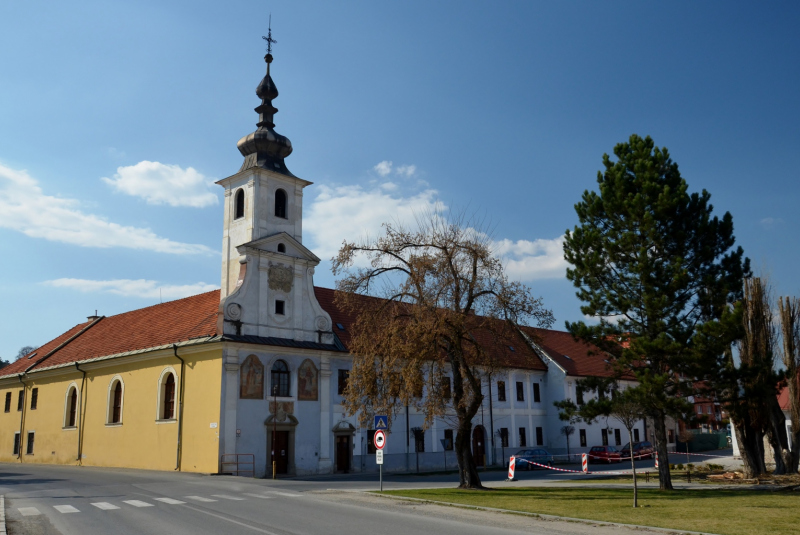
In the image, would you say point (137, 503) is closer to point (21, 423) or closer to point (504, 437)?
point (504, 437)

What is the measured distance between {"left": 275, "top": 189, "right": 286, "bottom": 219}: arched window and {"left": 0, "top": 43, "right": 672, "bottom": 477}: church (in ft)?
0.26

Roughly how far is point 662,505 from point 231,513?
451 inches

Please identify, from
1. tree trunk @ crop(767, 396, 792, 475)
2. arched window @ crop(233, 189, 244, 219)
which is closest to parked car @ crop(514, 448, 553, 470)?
tree trunk @ crop(767, 396, 792, 475)

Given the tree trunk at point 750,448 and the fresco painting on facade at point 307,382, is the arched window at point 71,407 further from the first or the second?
the tree trunk at point 750,448

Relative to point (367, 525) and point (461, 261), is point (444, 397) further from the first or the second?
point (367, 525)

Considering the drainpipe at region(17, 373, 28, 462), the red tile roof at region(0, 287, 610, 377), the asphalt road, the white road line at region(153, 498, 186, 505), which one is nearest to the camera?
the asphalt road

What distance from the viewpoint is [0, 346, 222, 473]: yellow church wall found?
3294cm

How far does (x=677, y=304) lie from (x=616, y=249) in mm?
2963

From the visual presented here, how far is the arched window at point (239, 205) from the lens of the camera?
37906 millimetres

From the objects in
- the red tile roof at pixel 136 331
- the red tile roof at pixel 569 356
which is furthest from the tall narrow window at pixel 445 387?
the red tile roof at pixel 569 356

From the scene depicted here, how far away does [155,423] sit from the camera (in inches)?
1403

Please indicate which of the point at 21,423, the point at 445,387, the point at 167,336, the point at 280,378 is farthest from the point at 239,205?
the point at 21,423

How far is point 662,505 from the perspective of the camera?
18.4 m

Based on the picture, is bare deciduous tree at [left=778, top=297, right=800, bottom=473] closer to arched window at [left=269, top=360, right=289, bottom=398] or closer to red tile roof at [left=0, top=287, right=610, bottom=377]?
red tile roof at [left=0, top=287, right=610, bottom=377]
